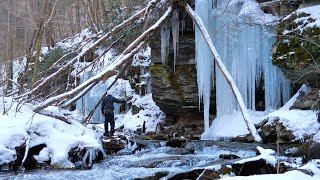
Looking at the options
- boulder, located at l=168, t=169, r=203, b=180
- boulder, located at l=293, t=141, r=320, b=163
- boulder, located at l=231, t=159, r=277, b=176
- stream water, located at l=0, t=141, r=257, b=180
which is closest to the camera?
boulder, located at l=168, t=169, r=203, b=180

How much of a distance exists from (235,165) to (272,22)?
535 cm

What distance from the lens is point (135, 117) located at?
658 inches

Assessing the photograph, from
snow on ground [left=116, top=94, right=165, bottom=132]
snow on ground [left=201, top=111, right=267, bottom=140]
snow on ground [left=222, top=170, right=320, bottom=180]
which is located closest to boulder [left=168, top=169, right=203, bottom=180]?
snow on ground [left=222, top=170, right=320, bottom=180]

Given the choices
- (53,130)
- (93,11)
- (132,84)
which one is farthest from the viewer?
(93,11)

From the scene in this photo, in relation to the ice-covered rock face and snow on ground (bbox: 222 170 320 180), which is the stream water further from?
the ice-covered rock face

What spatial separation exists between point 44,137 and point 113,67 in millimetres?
2168

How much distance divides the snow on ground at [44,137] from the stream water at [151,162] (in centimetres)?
45

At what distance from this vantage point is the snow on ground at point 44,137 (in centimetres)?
736

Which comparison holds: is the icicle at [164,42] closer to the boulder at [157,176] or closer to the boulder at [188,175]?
the boulder at [157,176]

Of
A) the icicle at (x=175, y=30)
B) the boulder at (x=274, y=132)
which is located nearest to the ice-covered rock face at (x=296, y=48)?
the boulder at (x=274, y=132)

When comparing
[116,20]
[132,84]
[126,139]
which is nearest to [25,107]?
[126,139]

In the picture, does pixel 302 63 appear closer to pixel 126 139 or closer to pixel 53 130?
pixel 126 139

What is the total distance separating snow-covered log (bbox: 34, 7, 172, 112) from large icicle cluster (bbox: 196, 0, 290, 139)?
1.94 metres

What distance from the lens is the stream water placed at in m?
6.84
